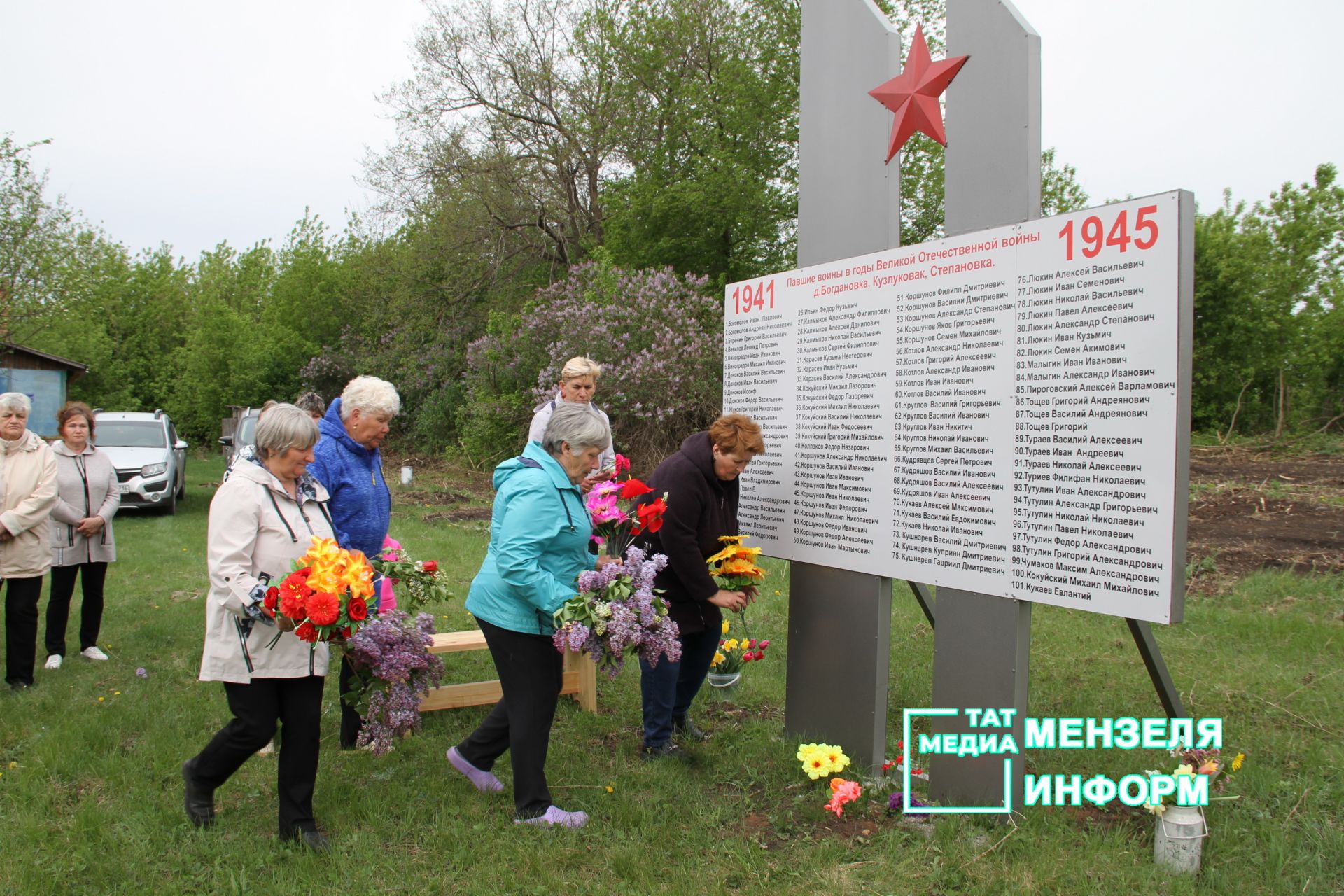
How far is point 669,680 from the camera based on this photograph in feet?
14.6

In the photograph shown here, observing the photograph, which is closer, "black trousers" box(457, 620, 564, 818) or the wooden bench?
"black trousers" box(457, 620, 564, 818)

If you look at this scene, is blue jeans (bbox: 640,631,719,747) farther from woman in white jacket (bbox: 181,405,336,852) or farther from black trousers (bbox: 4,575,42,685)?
black trousers (bbox: 4,575,42,685)

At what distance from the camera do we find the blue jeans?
14.7ft

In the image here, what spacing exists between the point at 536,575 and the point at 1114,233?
2.47m

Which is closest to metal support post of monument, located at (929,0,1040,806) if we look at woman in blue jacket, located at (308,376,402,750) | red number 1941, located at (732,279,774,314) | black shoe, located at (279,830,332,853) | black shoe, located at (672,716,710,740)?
red number 1941, located at (732,279,774,314)

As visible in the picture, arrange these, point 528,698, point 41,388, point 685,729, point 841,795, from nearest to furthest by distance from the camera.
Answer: point 528,698 < point 841,795 < point 685,729 < point 41,388

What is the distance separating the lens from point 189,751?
4.53 meters

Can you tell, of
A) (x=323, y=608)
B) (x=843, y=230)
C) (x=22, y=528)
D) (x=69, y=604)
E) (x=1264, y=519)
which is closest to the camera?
(x=323, y=608)

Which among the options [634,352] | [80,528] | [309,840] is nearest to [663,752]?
[309,840]

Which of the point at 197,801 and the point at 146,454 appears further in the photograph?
the point at 146,454

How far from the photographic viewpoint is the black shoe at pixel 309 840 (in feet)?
11.5

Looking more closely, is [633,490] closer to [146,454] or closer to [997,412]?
[997,412]

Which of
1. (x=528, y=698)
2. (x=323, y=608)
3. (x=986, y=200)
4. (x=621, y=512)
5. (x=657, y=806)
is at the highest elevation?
(x=986, y=200)

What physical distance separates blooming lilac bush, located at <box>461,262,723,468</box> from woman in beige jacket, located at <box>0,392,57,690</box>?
895cm
